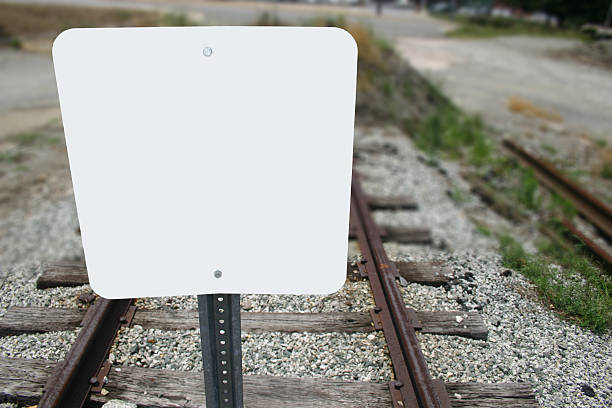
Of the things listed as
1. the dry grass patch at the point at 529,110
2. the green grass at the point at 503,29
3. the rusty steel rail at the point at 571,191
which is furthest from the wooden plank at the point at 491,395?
the dry grass patch at the point at 529,110

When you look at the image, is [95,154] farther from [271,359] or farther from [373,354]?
[373,354]

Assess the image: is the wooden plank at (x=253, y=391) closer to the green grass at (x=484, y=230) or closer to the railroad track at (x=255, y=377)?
the railroad track at (x=255, y=377)

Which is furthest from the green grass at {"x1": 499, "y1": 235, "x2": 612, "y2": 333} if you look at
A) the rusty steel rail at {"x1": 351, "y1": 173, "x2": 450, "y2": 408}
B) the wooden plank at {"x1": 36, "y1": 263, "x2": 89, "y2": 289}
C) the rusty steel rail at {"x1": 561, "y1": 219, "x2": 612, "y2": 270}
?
the wooden plank at {"x1": 36, "y1": 263, "x2": 89, "y2": 289}

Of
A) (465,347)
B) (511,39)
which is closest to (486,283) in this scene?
(465,347)

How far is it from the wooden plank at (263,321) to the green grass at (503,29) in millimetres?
4152

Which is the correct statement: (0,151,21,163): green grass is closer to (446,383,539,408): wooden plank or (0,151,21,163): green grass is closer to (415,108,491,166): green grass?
(415,108,491,166): green grass

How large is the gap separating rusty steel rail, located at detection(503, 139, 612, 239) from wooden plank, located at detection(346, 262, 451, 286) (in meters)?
2.37

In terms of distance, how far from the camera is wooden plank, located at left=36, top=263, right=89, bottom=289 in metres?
3.31

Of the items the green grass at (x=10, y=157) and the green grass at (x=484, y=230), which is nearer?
the green grass at (x=484, y=230)

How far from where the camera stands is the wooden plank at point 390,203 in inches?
212

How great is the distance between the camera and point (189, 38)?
4.39 feet

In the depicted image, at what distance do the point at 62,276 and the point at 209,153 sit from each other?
2481mm

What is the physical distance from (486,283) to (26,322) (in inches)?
117

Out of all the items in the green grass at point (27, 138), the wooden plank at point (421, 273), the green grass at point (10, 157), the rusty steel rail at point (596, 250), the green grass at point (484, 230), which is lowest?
the green grass at point (484, 230)
